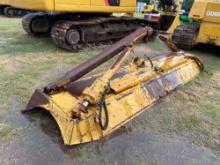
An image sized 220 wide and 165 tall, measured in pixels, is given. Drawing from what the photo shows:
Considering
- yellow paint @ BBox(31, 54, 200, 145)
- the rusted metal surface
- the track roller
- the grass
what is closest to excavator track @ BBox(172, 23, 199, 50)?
yellow paint @ BBox(31, 54, 200, 145)

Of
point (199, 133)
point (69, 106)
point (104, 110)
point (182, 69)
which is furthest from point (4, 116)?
point (182, 69)

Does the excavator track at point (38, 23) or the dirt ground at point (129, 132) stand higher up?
the excavator track at point (38, 23)

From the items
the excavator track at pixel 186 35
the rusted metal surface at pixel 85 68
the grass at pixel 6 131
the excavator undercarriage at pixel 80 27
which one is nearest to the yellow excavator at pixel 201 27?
the excavator track at pixel 186 35

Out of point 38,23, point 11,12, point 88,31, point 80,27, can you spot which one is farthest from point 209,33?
point 11,12

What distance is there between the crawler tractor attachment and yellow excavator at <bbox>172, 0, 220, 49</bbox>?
271 centimetres

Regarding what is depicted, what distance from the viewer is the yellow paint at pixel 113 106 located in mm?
2750

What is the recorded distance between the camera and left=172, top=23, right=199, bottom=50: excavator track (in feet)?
22.2

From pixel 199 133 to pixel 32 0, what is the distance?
4095 mm

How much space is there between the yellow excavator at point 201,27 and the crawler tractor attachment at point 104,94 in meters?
2.71

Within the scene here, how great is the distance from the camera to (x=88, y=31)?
6.48m

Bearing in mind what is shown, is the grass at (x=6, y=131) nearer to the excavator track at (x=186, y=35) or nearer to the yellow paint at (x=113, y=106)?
the yellow paint at (x=113, y=106)

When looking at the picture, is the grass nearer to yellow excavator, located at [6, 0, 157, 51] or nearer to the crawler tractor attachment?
the crawler tractor attachment

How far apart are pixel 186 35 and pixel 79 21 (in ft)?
8.10

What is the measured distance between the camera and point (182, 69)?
14.6 ft
